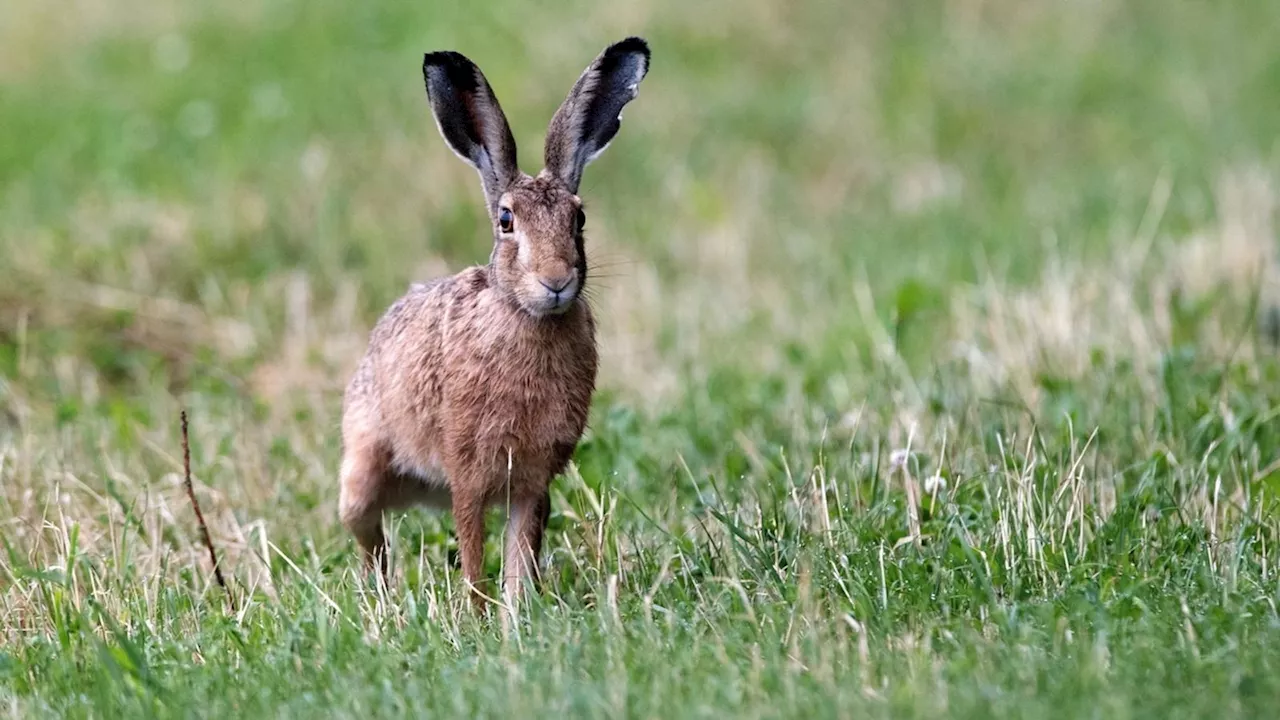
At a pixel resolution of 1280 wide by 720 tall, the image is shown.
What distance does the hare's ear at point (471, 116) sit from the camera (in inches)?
208

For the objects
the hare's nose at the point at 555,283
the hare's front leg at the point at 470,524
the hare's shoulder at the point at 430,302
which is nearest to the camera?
the hare's nose at the point at 555,283

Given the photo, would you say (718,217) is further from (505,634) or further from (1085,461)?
(505,634)

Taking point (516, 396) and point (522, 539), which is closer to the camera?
point (516, 396)

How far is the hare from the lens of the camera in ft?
16.9

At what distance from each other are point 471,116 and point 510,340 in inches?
29.5

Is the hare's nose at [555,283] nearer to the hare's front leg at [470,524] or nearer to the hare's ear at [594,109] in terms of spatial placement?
the hare's ear at [594,109]

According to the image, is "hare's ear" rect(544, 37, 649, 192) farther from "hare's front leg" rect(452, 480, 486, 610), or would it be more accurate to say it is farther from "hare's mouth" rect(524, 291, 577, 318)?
"hare's front leg" rect(452, 480, 486, 610)

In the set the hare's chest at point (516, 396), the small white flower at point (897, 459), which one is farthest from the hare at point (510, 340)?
the small white flower at point (897, 459)

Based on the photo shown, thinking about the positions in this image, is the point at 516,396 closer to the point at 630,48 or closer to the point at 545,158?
the point at 545,158

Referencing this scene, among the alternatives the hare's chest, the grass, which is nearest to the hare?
the hare's chest

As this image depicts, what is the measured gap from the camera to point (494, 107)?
5.29 metres

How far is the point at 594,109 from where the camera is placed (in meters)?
5.40

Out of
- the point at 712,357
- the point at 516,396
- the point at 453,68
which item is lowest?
the point at 712,357

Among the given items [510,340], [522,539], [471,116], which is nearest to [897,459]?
[522,539]
